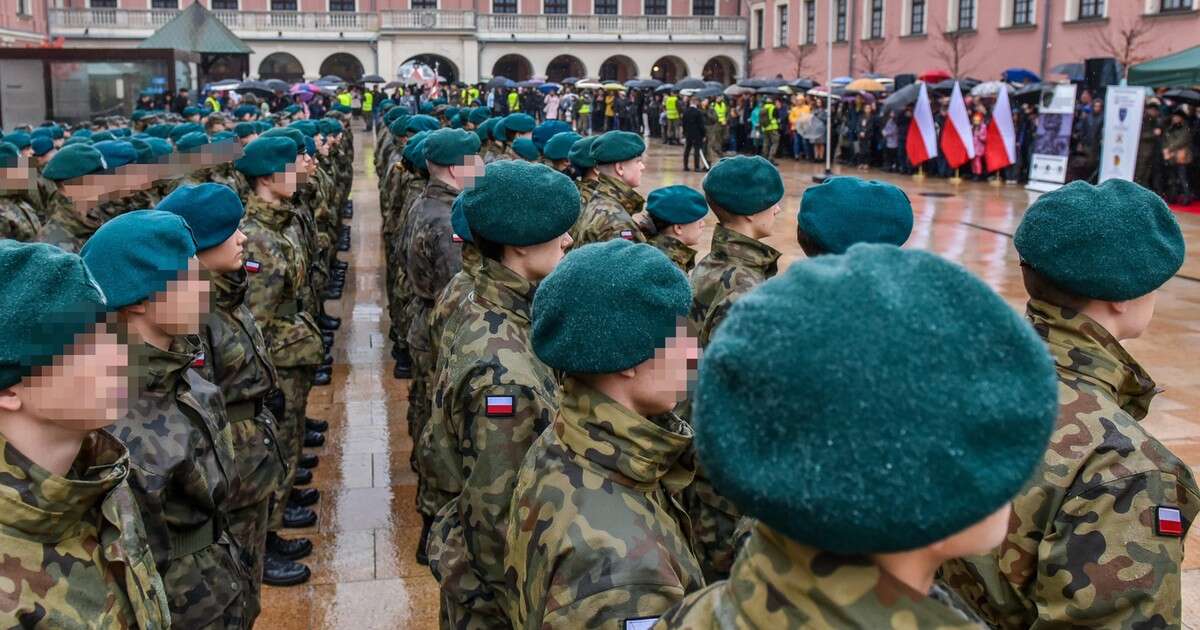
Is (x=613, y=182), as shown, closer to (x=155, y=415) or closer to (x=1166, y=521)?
(x=155, y=415)

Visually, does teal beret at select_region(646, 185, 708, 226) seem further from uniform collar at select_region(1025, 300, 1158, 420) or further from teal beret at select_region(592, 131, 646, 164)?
uniform collar at select_region(1025, 300, 1158, 420)

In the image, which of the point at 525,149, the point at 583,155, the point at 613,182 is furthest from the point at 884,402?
the point at 525,149

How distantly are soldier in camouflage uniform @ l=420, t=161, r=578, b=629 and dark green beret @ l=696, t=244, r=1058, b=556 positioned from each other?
6.05 feet

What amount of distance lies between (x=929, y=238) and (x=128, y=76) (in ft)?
46.5

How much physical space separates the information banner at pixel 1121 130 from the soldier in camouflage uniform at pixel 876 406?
19.1m

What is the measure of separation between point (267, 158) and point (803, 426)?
231 inches

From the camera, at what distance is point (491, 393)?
331cm

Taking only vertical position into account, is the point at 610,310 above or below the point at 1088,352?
above

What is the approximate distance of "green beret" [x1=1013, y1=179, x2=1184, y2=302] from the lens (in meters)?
2.62

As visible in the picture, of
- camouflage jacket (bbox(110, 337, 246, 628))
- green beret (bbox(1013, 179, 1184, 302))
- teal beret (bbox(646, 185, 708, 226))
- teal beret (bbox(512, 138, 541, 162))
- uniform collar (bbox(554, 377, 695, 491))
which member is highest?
green beret (bbox(1013, 179, 1184, 302))

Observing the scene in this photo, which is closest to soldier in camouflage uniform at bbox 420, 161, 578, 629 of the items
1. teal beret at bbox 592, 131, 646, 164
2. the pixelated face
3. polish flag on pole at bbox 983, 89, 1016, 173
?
the pixelated face

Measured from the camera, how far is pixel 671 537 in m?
2.31

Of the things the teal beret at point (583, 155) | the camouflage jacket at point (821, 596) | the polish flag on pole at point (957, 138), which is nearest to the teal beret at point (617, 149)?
the teal beret at point (583, 155)

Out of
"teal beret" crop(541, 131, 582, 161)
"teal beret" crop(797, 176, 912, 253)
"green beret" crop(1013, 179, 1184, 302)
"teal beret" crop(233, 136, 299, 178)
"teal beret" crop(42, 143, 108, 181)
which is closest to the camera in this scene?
"green beret" crop(1013, 179, 1184, 302)
